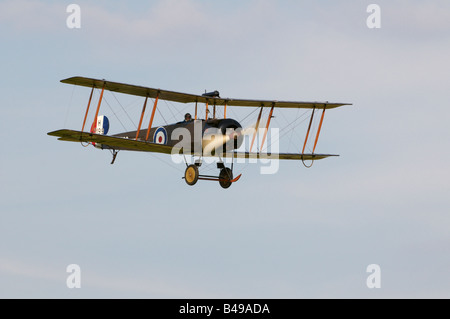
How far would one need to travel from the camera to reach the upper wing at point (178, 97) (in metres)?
24.1

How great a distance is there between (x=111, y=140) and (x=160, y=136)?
8.65 ft

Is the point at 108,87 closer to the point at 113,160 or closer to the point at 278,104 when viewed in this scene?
the point at 113,160

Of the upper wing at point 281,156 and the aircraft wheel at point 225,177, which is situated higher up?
the upper wing at point 281,156

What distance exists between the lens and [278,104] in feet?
89.0

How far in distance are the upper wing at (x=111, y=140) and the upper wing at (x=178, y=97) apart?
1.64m

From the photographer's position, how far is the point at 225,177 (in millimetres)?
26594

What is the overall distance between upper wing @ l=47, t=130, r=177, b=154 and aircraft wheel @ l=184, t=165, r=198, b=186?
897 millimetres

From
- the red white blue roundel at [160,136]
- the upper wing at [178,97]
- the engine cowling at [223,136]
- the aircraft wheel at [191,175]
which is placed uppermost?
the upper wing at [178,97]

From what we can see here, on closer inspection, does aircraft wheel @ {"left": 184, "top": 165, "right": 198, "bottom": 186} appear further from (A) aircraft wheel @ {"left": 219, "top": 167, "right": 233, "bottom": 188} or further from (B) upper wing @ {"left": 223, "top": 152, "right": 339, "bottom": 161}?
(B) upper wing @ {"left": 223, "top": 152, "right": 339, "bottom": 161}

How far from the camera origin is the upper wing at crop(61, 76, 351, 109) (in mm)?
24062

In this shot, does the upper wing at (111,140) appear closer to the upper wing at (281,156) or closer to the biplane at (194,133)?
the biplane at (194,133)

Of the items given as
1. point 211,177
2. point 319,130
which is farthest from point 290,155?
point 211,177

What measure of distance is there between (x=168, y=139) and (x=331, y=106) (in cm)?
602

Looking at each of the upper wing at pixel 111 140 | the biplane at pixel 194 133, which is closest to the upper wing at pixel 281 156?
the biplane at pixel 194 133
